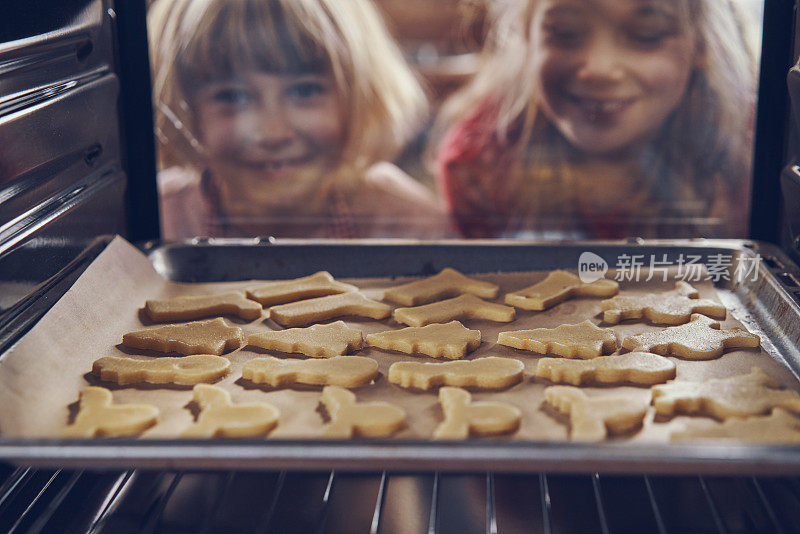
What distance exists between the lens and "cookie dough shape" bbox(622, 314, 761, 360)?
51.1 inches

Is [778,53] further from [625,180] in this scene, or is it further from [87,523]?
[87,523]

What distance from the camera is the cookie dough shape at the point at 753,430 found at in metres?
1.00

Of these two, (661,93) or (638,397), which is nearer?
(638,397)

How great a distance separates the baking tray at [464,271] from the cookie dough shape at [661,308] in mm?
A: 62

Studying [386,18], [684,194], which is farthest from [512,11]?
[684,194]

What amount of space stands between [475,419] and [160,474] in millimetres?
492

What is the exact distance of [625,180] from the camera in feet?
6.98

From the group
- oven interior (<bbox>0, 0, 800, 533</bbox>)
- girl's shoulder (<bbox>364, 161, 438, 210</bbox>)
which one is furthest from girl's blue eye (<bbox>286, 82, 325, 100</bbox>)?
oven interior (<bbox>0, 0, 800, 533</bbox>)

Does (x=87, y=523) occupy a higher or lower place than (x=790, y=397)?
lower

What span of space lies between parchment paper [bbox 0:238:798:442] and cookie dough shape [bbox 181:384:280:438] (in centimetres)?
3

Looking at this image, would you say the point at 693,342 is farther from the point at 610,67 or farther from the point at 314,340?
the point at 610,67

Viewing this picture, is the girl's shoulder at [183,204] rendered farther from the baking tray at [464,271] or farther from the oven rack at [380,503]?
the oven rack at [380,503]

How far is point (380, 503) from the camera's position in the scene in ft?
3.41

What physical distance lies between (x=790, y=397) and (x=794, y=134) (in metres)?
0.66
